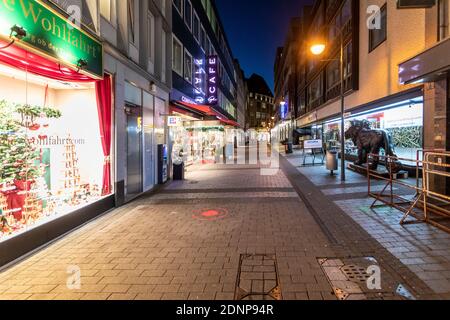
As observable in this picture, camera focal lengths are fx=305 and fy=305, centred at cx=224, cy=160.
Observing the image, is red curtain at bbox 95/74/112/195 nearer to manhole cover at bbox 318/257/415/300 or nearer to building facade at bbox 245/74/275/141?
manhole cover at bbox 318/257/415/300

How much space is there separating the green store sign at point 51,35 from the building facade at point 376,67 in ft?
28.5

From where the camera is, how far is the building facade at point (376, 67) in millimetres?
11115

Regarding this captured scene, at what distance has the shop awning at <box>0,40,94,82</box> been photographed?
197 inches

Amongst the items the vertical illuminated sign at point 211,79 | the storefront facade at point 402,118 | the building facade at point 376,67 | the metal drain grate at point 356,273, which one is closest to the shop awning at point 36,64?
the metal drain grate at point 356,273

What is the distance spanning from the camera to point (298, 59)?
41.9 meters

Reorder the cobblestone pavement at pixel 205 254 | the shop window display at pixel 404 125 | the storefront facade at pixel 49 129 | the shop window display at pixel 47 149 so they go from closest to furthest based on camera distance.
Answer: the cobblestone pavement at pixel 205 254 → the storefront facade at pixel 49 129 → the shop window display at pixel 47 149 → the shop window display at pixel 404 125

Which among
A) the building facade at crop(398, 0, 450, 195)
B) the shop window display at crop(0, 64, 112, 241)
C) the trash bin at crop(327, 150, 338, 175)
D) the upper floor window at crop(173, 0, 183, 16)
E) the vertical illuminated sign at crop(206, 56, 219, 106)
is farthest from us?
the vertical illuminated sign at crop(206, 56, 219, 106)

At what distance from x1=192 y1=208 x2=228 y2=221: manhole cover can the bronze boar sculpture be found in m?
7.14

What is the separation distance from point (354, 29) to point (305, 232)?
14.6m

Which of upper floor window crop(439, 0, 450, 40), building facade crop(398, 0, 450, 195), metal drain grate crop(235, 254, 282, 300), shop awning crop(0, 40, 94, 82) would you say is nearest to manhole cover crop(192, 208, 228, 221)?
metal drain grate crop(235, 254, 282, 300)

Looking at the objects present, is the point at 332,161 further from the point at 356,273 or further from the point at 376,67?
the point at 356,273

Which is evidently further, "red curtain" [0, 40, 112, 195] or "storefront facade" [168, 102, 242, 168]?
"storefront facade" [168, 102, 242, 168]

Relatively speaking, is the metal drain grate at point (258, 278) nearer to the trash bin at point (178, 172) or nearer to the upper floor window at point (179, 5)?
the trash bin at point (178, 172)

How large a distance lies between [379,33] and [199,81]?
11061 mm
